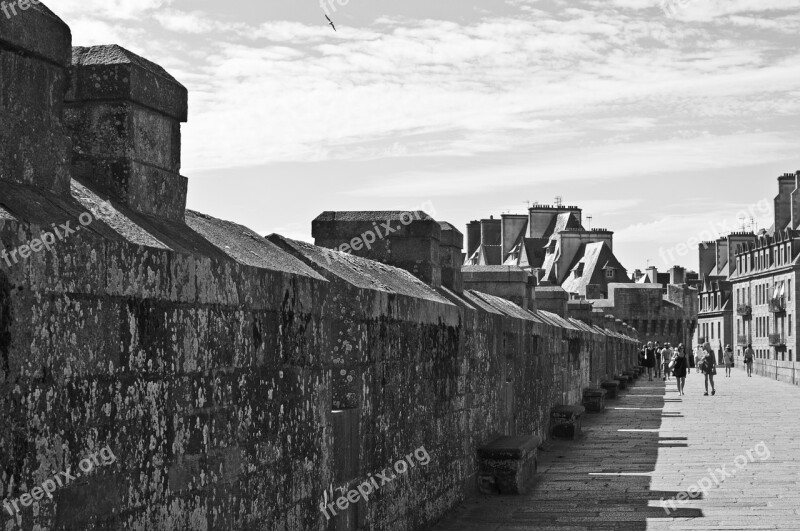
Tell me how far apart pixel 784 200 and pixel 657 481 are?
271 ft

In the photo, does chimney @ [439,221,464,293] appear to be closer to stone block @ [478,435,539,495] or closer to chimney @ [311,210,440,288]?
chimney @ [311,210,440,288]

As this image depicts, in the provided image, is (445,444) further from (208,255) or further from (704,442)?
(704,442)

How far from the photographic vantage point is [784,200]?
88.7 m

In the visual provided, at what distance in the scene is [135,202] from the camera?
15.0 ft

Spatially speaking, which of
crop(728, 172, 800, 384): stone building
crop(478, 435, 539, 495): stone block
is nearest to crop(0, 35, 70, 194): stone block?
crop(478, 435, 539, 495): stone block

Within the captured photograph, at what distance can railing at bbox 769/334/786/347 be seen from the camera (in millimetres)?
82225

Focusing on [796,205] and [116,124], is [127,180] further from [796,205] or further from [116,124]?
[796,205]

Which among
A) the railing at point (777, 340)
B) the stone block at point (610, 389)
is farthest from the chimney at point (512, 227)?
the stone block at point (610, 389)

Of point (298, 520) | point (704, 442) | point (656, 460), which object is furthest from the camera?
point (704, 442)

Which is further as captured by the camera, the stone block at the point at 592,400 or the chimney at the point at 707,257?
the chimney at the point at 707,257

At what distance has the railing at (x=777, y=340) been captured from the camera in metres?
82.2

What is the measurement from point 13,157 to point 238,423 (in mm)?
1381

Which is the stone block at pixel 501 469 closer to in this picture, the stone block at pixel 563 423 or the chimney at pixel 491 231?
the stone block at pixel 563 423

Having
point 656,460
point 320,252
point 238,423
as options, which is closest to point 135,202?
point 238,423
